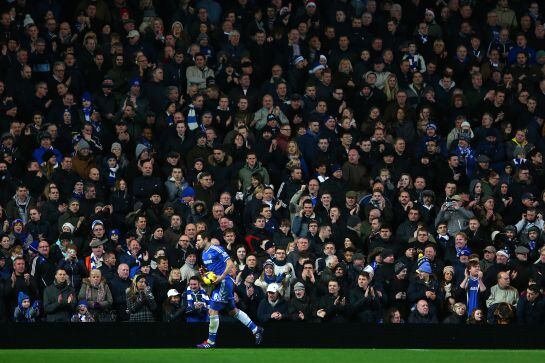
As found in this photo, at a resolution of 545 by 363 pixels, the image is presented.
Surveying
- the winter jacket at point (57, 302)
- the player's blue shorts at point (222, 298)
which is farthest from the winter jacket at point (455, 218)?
the winter jacket at point (57, 302)

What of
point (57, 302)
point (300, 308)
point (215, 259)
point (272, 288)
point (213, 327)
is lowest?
point (213, 327)

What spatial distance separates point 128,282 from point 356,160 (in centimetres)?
570

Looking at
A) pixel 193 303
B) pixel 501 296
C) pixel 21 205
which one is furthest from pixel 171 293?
pixel 501 296

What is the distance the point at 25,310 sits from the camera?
22.1 m

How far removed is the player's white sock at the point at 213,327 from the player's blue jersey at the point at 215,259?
69 cm

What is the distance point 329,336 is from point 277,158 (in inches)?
198

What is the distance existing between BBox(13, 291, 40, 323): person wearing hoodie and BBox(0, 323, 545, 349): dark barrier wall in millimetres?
1007

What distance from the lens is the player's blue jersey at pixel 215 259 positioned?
21.4 metres

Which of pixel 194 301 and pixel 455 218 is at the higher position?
pixel 455 218

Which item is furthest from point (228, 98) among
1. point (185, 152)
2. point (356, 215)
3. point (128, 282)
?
point (128, 282)

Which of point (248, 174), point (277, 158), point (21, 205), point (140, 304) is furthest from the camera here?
point (277, 158)

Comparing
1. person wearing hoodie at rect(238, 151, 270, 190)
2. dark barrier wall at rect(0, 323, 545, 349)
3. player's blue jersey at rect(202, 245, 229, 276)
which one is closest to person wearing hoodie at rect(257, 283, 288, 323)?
dark barrier wall at rect(0, 323, 545, 349)

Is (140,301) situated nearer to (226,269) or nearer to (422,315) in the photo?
(226,269)

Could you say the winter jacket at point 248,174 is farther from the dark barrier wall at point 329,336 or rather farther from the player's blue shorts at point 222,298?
the player's blue shorts at point 222,298
